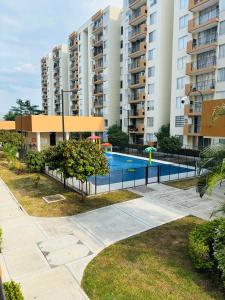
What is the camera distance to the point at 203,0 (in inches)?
1324

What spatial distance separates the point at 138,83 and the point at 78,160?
3682 cm

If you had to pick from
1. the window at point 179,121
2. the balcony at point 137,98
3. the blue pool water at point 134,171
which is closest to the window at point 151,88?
the balcony at point 137,98

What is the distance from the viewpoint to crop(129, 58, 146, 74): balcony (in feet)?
148

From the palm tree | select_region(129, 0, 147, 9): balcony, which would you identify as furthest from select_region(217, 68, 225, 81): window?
the palm tree

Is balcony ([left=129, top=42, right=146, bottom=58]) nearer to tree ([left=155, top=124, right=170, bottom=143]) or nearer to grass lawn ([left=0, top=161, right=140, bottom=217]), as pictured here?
tree ([left=155, top=124, right=170, bottom=143])

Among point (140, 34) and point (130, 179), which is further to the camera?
point (140, 34)

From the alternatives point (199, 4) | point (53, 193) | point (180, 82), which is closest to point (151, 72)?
point (180, 82)

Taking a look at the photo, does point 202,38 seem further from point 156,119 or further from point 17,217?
point 17,217

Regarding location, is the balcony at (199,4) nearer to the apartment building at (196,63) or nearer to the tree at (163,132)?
the apartment building at (196,63)

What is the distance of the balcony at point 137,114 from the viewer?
4603 cm

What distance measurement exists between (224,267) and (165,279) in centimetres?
192

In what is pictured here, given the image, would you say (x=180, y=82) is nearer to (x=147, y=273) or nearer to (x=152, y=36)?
(x=152, y=36)

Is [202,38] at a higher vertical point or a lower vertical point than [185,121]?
higher

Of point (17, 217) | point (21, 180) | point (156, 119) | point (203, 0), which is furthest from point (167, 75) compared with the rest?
point (17, 217)
